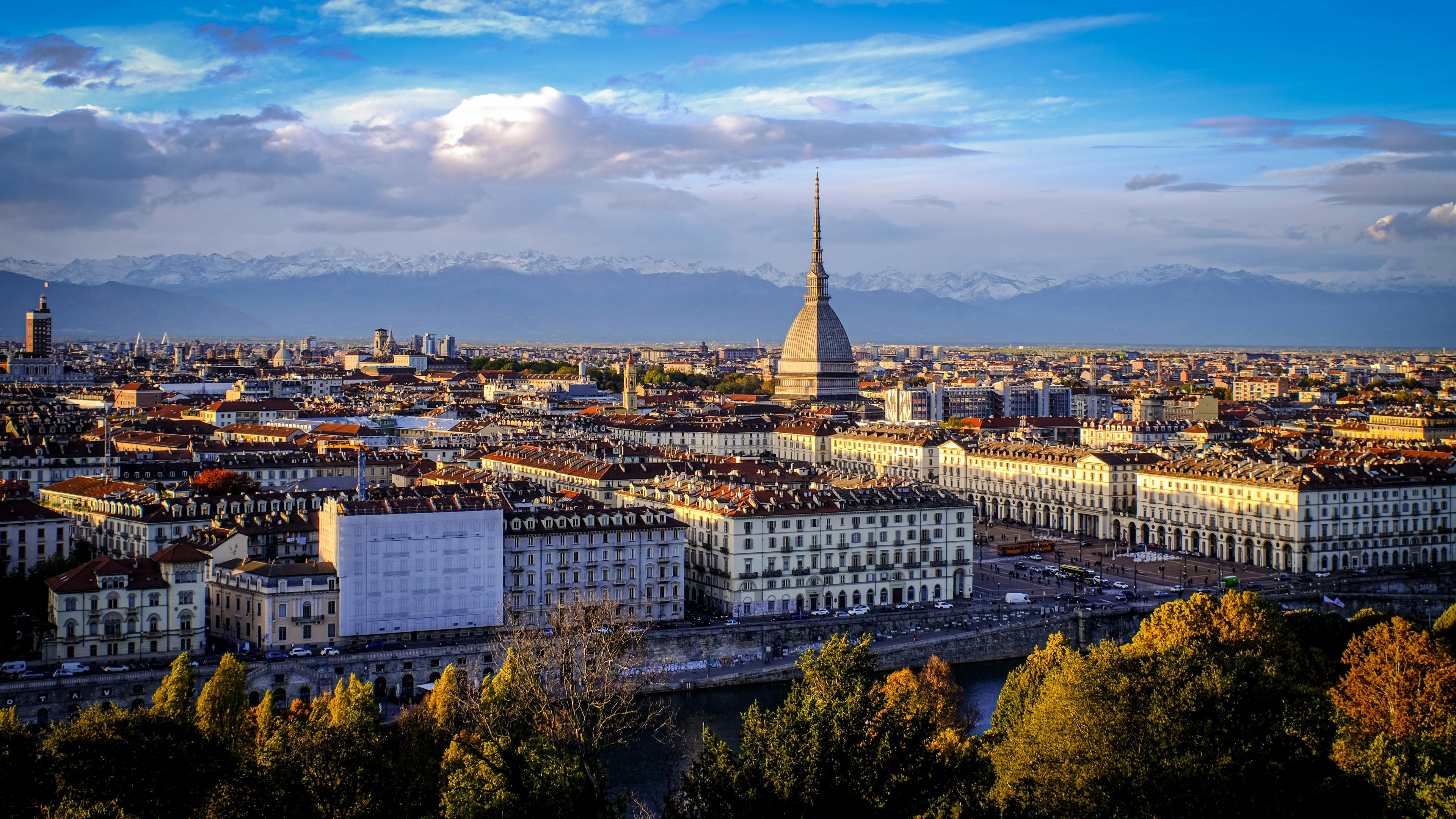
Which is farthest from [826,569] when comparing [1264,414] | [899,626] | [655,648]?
[1264,414]

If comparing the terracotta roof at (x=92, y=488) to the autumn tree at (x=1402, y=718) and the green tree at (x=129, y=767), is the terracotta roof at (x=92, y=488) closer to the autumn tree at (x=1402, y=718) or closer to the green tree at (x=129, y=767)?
the green tree at (x=129, y=767)

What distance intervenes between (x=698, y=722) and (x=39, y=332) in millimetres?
169491

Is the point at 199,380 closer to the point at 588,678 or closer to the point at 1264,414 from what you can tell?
the point at 1264,414

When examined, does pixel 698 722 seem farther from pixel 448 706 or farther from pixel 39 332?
pixel 39 332

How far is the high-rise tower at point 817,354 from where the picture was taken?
146m

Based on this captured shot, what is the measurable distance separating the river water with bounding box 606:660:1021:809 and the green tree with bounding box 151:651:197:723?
8.80m

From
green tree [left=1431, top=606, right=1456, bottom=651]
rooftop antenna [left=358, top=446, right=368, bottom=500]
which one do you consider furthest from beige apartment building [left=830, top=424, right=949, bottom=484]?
green tree [left=1431, top=606, right=1456, bottom=651]

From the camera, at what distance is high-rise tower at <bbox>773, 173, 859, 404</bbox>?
481 ft

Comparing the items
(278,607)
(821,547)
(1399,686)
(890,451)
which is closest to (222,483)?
(278,607)

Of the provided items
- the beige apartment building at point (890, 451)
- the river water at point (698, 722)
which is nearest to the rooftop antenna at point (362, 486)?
the river water at point (698, 722)

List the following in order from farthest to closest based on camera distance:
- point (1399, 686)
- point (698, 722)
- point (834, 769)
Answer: point (698, 722)
point (1399, 686)
point (834, 769)

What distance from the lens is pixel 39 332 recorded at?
18538cm

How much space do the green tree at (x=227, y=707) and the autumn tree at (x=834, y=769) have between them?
989cm

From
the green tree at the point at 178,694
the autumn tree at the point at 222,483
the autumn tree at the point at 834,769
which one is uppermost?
the autumn tree at the point at 222,483
